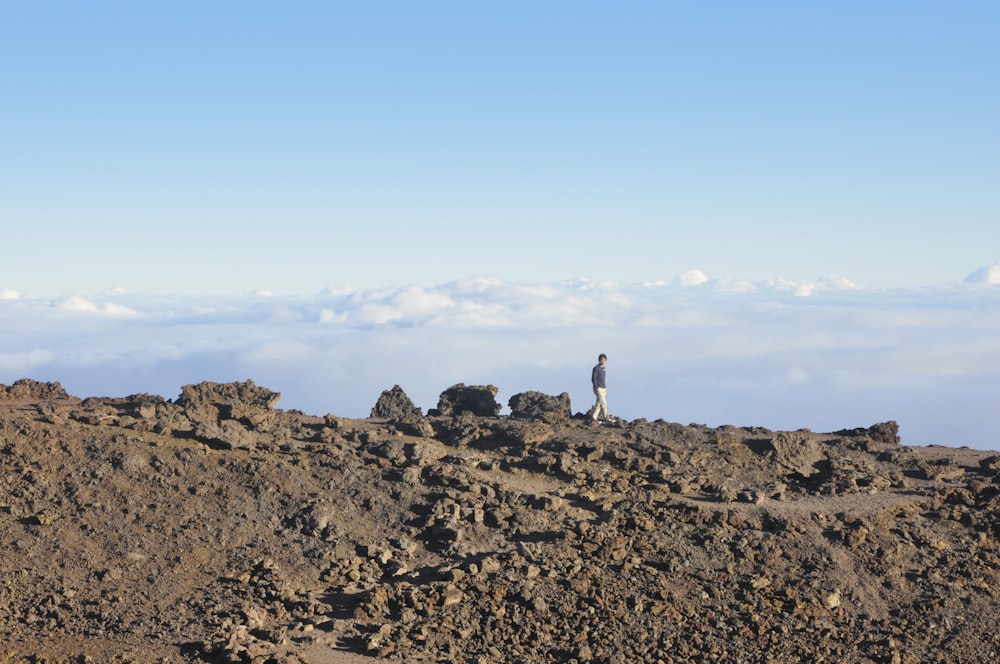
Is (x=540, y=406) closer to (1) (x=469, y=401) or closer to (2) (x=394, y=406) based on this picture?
(1) (x=469, y=401)

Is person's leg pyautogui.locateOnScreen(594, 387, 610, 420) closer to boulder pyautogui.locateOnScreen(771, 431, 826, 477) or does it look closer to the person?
the person

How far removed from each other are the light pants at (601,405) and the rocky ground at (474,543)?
1813 millimetres

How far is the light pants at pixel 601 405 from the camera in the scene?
86.9ft

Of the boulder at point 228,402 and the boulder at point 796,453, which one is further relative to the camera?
the boulder at point 228,402

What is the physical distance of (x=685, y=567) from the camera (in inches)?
730

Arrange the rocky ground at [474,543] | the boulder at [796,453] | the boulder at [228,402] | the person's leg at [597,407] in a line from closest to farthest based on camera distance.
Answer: the rocky ground at [474,543]
the boulder at [796,453]
the boulder at [228,402]
the person's leg at [597,407]

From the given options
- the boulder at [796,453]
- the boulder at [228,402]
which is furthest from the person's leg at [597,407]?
the boulder at [228,402]

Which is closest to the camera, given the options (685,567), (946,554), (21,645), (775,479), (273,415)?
(21,645)

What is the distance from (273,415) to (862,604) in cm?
1403

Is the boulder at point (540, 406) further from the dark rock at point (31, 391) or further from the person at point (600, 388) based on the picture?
the dark rock at point (31, 391)

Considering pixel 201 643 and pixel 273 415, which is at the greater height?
pixel 273 415

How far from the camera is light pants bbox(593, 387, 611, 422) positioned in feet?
86.9

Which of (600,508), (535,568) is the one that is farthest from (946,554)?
(535,568)

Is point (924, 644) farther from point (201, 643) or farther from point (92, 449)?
point (92, 449)
